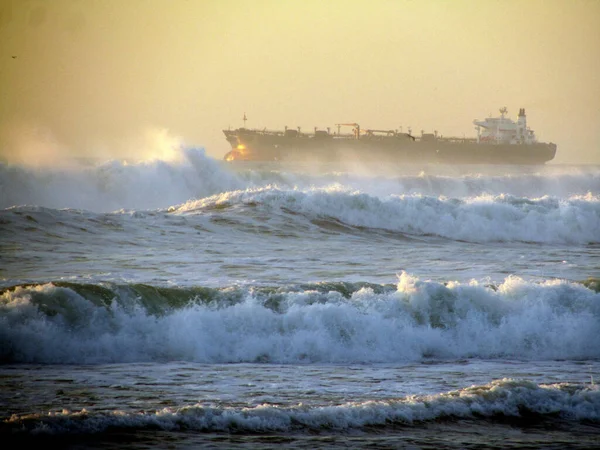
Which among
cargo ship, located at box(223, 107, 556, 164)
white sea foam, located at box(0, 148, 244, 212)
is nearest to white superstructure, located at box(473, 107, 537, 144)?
cargo ship, located at box(223, 107, 556, 164)

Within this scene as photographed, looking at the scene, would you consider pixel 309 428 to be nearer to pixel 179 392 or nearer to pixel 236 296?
pixel 179 392

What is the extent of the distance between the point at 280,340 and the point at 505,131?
11476 cm

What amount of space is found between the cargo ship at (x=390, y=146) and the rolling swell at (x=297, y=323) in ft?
319

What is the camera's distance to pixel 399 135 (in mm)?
112312

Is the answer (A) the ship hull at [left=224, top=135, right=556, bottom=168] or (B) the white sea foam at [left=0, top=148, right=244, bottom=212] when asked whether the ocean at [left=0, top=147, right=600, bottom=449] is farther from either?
(A) the ship hull at [left=224, top=135, right=556, bottom=168]

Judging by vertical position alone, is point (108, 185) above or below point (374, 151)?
below

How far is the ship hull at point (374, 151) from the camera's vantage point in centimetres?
10981

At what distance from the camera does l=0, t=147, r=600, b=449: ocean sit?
7.03 meters

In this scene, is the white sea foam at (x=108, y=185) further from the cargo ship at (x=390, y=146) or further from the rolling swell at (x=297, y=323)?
the cargo ship at (x=390, y=146)

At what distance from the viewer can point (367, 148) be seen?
109812 mm

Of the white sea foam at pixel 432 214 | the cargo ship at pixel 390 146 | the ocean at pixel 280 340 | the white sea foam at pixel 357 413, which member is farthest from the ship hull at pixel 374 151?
the white sea foam at pixel 357 413

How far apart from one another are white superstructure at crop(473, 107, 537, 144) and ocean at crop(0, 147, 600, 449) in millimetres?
100379

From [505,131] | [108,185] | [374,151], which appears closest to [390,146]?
[374,151]

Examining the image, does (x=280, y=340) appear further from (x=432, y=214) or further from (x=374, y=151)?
(x=374, y=151)
